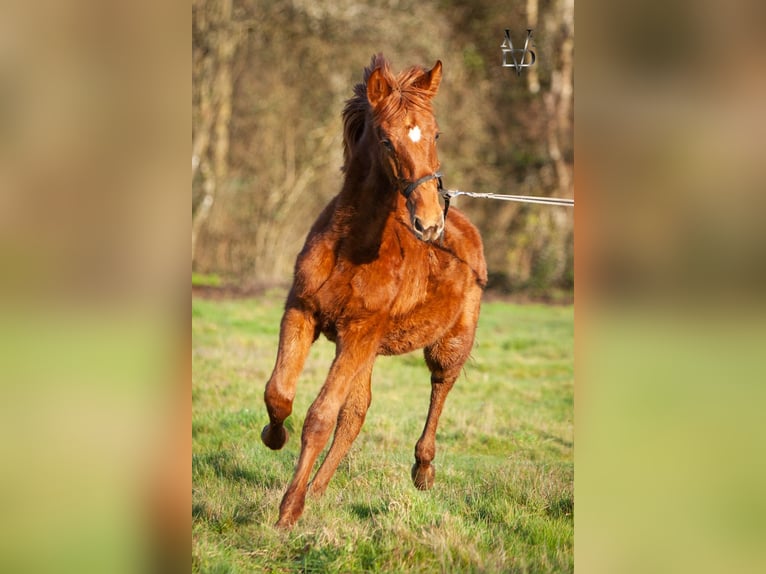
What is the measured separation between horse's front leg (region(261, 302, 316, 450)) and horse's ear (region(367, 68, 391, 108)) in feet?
3.79

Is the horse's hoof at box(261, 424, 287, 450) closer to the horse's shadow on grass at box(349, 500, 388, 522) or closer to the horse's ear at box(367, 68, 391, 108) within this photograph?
the horse's shadow on grass at box(349, 500, 388, 522)

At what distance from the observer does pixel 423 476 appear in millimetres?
5367

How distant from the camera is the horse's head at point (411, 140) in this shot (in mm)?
3662

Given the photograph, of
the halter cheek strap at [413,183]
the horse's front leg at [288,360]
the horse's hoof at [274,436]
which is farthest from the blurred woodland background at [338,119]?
the halter cheek strap at [413,183]

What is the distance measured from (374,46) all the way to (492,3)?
2.85 meters

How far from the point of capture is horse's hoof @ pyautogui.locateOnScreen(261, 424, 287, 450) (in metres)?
4.31

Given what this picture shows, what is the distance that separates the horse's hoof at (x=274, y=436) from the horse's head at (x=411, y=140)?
140cm

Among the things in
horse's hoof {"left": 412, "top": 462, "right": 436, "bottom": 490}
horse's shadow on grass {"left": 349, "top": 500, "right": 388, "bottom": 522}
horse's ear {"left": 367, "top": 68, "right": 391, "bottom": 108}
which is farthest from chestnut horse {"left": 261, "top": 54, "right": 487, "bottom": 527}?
horse's hoof {"left": 412, "top": 462, "right": 436, "bottom": 490}
